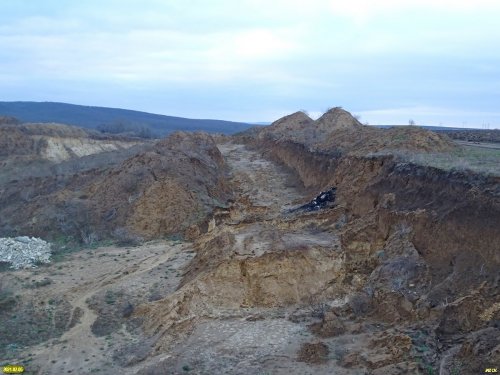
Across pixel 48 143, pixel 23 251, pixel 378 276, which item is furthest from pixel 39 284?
pixel 48 143

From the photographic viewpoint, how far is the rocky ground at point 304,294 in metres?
11.2

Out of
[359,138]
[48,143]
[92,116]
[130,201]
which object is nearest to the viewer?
[130,201]

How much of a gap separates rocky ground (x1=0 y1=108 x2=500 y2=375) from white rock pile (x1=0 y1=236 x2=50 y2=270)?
38.0 inches

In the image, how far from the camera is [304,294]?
14789 millimetres

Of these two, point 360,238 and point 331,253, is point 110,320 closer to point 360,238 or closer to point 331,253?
point 331,253

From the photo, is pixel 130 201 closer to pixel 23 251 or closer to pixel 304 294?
pixel 23 251

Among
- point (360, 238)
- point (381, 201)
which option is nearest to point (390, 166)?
point (381, 201)

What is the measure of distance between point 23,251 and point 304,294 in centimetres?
1145

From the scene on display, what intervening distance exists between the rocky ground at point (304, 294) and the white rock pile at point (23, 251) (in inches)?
38.0

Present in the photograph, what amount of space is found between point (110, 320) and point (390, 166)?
1024 cm

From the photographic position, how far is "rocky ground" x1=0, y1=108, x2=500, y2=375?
1120 cm

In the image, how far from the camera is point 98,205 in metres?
26.2

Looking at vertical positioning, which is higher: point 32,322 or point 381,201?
point 381,201

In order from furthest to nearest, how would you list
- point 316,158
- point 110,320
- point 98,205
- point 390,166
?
point 316,158, point 98,205, point 390,166, point 110,320
